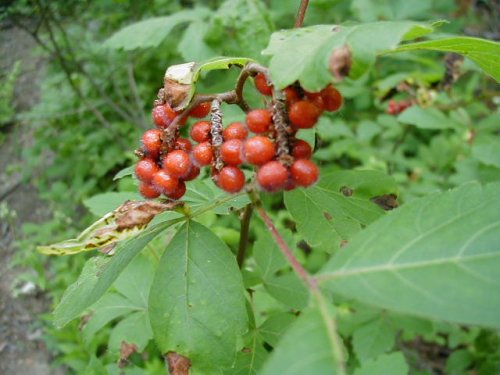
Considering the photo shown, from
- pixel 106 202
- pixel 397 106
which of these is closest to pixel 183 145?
pixel 106 202

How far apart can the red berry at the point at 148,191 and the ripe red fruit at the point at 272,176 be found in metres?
0.39

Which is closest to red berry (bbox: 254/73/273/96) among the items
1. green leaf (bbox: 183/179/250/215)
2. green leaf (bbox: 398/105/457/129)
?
green leaf (bbox: 183/179/250/215)

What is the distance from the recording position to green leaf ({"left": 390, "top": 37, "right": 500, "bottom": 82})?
49.7 inches

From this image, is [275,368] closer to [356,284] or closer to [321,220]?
[356,284]

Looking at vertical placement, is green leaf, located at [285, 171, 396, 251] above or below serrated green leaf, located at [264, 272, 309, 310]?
above

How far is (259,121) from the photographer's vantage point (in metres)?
1.31

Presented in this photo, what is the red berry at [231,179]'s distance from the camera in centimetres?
133

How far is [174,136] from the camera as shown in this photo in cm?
146

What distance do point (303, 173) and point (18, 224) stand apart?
18.4ft

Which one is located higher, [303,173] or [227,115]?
[303,173]

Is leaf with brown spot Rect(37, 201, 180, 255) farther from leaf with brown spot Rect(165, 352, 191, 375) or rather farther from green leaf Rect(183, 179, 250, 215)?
leaf with brown spot Rect(165, 352, 191, 375)

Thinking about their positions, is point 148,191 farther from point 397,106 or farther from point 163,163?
point 397,106

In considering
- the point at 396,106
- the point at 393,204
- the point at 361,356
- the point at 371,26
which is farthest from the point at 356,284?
the point at 396,106

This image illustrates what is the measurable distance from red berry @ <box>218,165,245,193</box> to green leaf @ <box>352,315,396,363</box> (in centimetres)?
172
